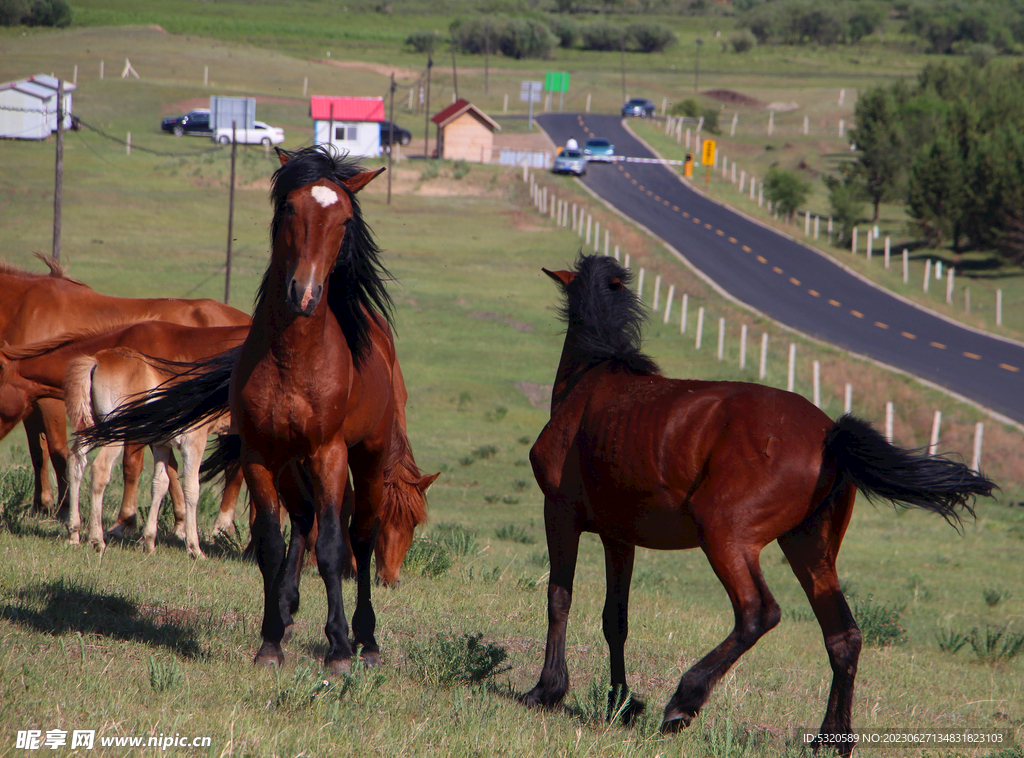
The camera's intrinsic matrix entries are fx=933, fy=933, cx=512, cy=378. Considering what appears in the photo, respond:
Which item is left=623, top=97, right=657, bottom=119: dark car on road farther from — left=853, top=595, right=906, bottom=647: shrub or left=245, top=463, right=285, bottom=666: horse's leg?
left=245, top=463, right=285, bottom=666: horse's leg

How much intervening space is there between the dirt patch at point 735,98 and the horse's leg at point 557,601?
10104cm

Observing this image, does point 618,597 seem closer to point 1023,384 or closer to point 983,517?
point 983,517

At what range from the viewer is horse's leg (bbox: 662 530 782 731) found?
4824mm

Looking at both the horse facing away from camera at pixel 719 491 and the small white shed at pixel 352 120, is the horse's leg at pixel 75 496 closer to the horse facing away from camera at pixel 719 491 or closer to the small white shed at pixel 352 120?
the horse facing away from camera at pixel 719 491

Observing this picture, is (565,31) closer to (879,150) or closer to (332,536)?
(879,150)

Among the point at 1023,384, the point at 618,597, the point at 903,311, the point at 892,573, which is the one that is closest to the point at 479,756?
the point at 618,597

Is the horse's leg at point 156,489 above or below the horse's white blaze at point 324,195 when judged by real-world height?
below

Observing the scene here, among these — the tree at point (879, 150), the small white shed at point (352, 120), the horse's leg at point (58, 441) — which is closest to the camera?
the horse's leg at point (58, 441)

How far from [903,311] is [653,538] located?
115ft

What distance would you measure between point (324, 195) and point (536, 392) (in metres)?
20.7

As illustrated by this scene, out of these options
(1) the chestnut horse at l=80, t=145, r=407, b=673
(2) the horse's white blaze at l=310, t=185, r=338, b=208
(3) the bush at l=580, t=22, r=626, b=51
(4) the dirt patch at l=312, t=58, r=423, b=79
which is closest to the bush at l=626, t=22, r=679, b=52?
(3) the bush at l=580, t=22, r=626, b=51

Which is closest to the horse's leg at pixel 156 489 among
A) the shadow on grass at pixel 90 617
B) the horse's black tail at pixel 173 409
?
the horse's black tail at pixel 173 409

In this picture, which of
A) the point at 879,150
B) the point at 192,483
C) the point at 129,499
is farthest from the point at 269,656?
the point at 879,150

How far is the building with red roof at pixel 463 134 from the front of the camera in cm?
6475
